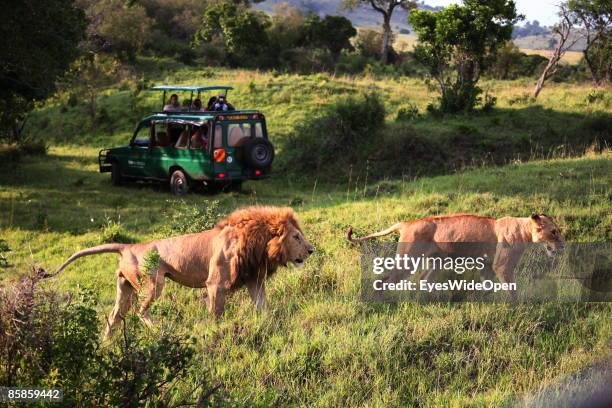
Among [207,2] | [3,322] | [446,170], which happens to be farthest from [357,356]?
[207,2]

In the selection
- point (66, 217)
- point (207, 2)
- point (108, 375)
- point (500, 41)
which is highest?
point (207, 2)

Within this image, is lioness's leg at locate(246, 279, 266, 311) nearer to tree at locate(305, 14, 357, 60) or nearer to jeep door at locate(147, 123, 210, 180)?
jeep door at locate(147, 123, 210, 180)

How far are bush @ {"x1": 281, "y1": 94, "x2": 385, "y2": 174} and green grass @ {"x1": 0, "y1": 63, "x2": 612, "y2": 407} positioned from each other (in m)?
0.98

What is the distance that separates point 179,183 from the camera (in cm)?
1756

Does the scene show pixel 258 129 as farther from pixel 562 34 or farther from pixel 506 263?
pixel 562 34

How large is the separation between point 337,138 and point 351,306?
45.0 feet

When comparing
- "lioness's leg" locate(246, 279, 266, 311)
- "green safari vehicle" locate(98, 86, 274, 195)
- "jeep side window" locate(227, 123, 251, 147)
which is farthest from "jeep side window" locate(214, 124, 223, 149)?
"lioness's leg" locate(246, 279, 266, 311)

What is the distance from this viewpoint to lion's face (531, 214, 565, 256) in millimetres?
7348

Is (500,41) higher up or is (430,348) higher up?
(500,41)

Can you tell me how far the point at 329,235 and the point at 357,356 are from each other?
4940 millimetres

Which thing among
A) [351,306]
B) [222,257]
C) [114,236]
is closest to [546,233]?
[351,306]

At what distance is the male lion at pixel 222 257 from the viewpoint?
684 cm

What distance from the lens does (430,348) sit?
648 cm

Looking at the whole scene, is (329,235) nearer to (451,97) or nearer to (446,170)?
(446,170)
